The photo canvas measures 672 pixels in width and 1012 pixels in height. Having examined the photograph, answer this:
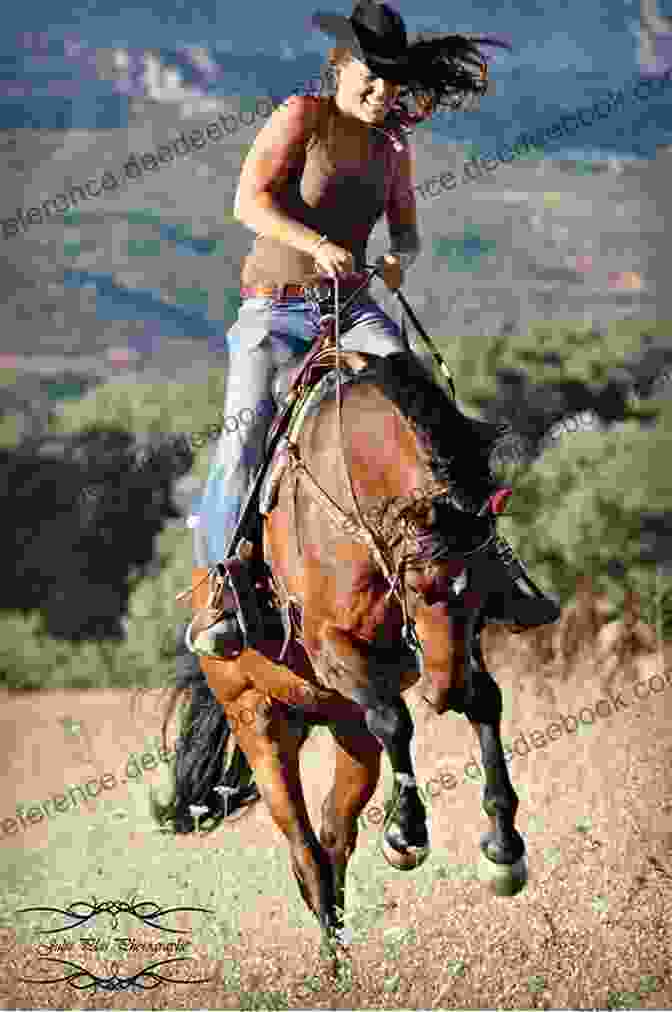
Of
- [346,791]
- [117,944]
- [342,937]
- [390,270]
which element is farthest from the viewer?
[117,944]

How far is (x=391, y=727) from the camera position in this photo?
442cm

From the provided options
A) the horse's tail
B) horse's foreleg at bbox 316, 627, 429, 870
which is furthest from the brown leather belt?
the horse's tail

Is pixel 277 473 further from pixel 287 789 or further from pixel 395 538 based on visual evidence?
pixel 287 789

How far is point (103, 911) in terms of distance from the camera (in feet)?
20.9

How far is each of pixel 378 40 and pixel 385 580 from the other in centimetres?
173

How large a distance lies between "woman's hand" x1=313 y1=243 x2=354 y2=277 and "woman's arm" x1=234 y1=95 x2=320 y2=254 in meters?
0.09

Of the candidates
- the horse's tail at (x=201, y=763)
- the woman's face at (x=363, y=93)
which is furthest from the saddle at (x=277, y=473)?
the horse's tail at (x=201, y=763)

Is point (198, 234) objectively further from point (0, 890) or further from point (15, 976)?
point (15, 976)

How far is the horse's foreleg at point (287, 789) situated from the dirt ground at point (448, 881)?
0.30 m

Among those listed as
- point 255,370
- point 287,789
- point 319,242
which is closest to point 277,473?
point 255,370

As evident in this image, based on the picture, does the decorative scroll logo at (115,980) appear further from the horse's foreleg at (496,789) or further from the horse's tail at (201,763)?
the horse's foreleg at (496,789)

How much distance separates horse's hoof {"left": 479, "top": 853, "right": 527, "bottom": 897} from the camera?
4707 millimetres

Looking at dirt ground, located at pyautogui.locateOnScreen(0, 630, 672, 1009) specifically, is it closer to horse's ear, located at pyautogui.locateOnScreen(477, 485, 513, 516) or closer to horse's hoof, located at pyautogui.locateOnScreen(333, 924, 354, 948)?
horse's hoof, located at pyautogui.locateOnScreen(333, 924, 354, 948)

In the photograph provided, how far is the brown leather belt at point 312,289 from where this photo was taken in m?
5.25
